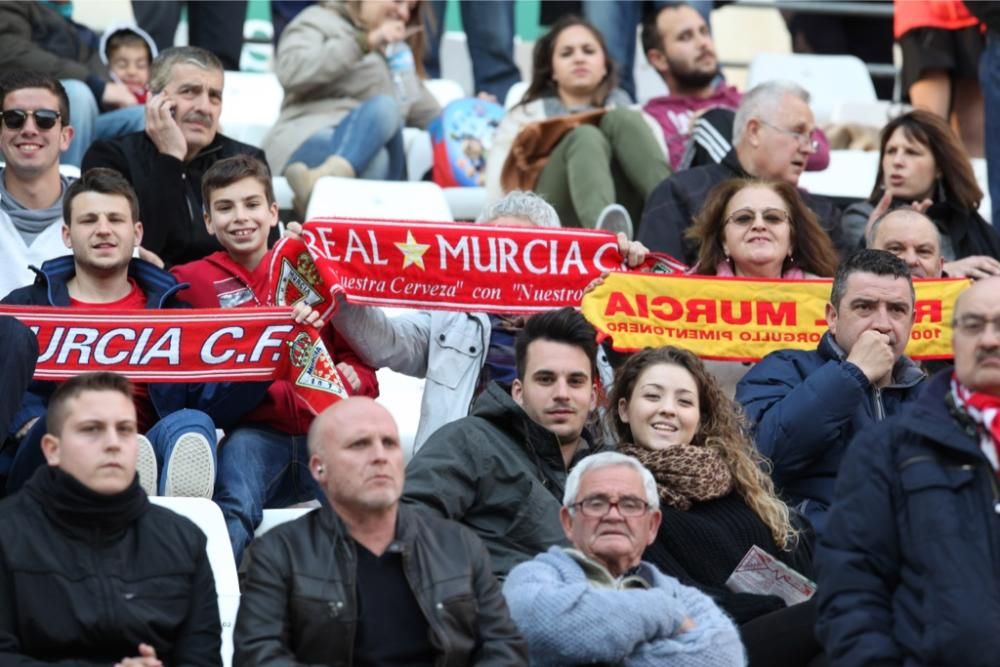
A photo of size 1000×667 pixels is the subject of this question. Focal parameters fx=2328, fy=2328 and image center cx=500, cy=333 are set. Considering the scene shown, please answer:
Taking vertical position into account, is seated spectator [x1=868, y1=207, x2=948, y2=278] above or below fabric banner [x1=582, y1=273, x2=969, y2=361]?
above

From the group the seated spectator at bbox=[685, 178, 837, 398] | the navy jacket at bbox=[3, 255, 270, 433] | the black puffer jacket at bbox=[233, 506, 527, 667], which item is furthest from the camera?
the seated spectator at bbox=[685, 178, 837, 398]

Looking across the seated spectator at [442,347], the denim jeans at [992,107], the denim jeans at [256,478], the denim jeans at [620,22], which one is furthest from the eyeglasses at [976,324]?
the denim jeans at [620,22]

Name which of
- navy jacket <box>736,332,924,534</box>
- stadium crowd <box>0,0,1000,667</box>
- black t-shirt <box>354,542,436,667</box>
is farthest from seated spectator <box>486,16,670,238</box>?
black t-shirt <box>354,542,436,667</box>

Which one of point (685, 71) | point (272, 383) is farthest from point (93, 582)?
point (685, 71)

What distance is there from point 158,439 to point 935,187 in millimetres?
3942

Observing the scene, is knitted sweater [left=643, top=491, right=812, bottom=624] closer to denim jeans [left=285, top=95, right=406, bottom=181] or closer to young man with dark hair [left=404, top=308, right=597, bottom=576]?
young man with dark hair [left=404, top=308, right=597, bottom=576]

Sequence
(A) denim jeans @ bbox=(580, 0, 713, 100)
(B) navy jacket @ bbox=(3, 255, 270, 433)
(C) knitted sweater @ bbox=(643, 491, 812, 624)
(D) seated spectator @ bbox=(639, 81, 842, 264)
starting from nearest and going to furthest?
1. (C) knitted sweater @ bbox=(643, 491, 812, 624)
2. (B) navy jacket @ bbox=(3, 255, 270, 433)
3. (D) seated spectator @ bbox=(639, 81, 842, 264)
4. (A) denim jeans @ bbox=(580, 0, 713, 100)

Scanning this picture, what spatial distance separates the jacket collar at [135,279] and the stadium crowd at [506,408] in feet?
0.04

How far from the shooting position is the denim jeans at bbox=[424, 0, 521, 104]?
1312cm

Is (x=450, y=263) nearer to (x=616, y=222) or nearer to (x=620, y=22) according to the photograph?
(x=616, y=222)

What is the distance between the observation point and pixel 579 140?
10578mm

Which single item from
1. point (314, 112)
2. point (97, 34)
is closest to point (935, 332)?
point (314, 112)

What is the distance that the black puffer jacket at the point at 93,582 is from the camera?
5.75m

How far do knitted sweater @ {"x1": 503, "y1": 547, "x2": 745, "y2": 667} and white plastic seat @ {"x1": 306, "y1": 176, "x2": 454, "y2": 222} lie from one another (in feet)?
13.4
